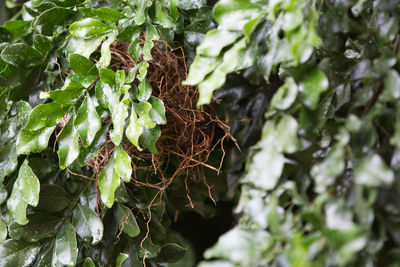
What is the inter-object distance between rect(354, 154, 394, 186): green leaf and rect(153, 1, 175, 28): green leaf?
0.44 meters

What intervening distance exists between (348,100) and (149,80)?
0.38 metres

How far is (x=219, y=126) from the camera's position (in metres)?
0.81

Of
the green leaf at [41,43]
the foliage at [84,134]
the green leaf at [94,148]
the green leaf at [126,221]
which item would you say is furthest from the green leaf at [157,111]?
the green leaf at [41,43]

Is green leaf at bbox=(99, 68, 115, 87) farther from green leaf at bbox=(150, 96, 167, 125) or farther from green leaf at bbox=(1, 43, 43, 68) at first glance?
green leaf at bbox=(1, 43, 43, 68)

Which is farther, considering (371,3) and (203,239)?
(203,239)

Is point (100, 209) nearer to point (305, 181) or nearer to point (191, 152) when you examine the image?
point (191, 152)

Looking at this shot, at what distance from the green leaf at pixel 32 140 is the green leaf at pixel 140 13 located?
0.25 meters

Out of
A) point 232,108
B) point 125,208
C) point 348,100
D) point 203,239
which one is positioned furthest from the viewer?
point 203,239

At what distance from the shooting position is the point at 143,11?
75cm

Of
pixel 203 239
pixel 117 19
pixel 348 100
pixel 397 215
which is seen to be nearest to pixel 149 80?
pixel 117 19

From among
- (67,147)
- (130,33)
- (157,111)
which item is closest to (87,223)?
(67,147)

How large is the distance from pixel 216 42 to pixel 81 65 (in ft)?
0.94

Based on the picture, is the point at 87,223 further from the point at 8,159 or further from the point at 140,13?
the point at 140,13

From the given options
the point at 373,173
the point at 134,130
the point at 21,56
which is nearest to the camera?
the point at 373,173
